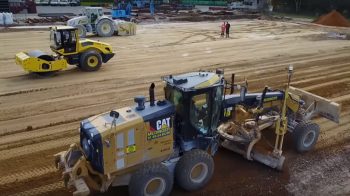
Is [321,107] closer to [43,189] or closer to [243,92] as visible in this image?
[243,92]

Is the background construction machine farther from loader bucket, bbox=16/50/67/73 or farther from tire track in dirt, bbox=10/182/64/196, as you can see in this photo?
tire track in dirt, bbox=10/182/64/196

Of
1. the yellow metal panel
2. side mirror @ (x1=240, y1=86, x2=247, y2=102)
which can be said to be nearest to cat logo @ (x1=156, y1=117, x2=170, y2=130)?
the yellow metal panel

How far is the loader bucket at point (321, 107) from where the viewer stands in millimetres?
8656

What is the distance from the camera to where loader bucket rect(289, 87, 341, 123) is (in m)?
8.66

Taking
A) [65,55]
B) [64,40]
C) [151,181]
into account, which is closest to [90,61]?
[65,55]

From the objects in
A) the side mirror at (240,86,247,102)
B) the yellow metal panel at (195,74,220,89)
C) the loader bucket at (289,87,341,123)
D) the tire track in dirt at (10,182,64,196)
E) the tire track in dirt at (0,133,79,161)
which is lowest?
the tire track in dirt at (10,182,64,196)

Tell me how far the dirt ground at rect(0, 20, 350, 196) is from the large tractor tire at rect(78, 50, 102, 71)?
42 cm

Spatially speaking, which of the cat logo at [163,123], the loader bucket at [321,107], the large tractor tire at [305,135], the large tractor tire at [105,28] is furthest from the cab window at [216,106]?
the large tractor tire at [105,28]

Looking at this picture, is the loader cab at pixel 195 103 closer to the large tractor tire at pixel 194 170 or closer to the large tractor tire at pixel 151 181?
the large tractor tire at pixel 194 170

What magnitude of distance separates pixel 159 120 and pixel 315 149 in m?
4.59

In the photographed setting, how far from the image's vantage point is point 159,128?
6.21 metres

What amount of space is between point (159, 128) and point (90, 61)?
36.3 ft

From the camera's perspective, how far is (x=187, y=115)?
6.49m

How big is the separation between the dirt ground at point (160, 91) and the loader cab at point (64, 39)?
108cm
